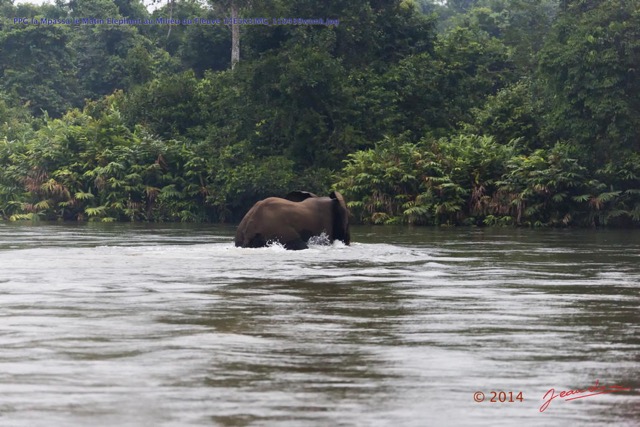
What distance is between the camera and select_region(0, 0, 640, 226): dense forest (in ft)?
123

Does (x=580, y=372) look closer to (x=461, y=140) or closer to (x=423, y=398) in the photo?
(x=423, y=398)

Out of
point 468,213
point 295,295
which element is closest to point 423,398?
point 295,295

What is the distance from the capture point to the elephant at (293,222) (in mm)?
22214

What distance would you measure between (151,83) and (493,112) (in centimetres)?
1642

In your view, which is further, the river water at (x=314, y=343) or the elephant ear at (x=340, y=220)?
the elephant ear at (x=340, y=220)

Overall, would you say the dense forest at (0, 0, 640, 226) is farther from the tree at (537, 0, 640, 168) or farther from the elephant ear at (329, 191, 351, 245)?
the elephant ear at (329, 191, 351, 245)

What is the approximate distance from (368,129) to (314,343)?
121 ft
